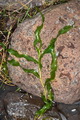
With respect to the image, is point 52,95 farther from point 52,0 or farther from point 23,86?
point 52,0

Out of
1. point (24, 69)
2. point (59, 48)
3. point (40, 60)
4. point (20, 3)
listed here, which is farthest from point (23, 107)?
point (20, 3)

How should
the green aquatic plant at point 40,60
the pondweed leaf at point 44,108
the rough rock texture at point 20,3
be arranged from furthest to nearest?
the rough rock texture at point 20,3 → the pondweed leaf at point 44,108 → the green aquatic plant at point 40,60

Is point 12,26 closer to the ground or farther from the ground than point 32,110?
farther from the ground

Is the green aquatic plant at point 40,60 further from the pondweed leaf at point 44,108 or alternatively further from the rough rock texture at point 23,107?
the rough rock texture at point 23,107

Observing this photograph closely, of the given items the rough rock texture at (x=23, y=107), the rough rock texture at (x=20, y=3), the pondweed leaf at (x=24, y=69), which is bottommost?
the rough rock texture at (x=23, y=107)

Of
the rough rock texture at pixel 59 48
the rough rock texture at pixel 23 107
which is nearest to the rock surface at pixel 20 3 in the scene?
the rough rock texture at pixel 59 48

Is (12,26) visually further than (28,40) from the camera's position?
Yes

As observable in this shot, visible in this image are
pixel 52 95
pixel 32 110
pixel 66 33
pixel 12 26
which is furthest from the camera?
pixel 12 26

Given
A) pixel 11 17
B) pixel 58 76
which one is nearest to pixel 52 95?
pixel 58 76

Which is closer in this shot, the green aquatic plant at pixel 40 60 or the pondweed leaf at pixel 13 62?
the green aquatic plant at pixel 40 60
